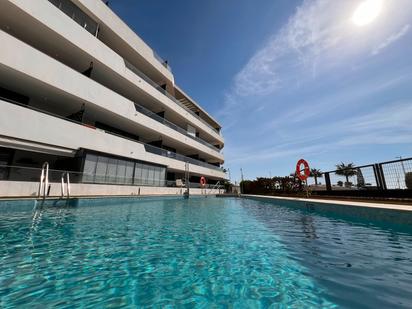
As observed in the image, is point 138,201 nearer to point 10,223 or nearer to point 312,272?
point 10,223

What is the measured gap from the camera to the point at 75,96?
1230 cm

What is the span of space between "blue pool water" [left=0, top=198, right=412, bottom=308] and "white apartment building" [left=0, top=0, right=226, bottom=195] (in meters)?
8.46

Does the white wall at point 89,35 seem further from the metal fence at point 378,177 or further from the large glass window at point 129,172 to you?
the metal fence at point 378,177

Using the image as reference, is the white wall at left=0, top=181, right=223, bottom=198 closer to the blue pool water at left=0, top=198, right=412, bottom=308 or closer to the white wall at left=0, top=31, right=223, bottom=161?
the white wall at left=0, top=31, right=223, bottom=161

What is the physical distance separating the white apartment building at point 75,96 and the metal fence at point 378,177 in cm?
1573

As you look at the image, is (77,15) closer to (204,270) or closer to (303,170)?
(204,270)

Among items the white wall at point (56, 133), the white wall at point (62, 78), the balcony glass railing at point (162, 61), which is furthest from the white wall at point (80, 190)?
the balcony glass railing at point (162, 61)

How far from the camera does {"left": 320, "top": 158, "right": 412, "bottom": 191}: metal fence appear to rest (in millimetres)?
7949

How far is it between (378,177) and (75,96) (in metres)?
18.2

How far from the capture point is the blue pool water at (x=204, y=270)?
191 centimetres

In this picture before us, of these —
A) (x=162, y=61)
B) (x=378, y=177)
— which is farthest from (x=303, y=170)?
(x=162, y=61)

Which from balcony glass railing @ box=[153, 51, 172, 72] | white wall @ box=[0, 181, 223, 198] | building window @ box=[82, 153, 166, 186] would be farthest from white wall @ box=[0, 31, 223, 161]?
balcony glass railing @ box=[153, 51, 172, 72]

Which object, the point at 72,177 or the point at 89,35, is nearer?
the point at 72,177

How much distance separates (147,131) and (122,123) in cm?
281
